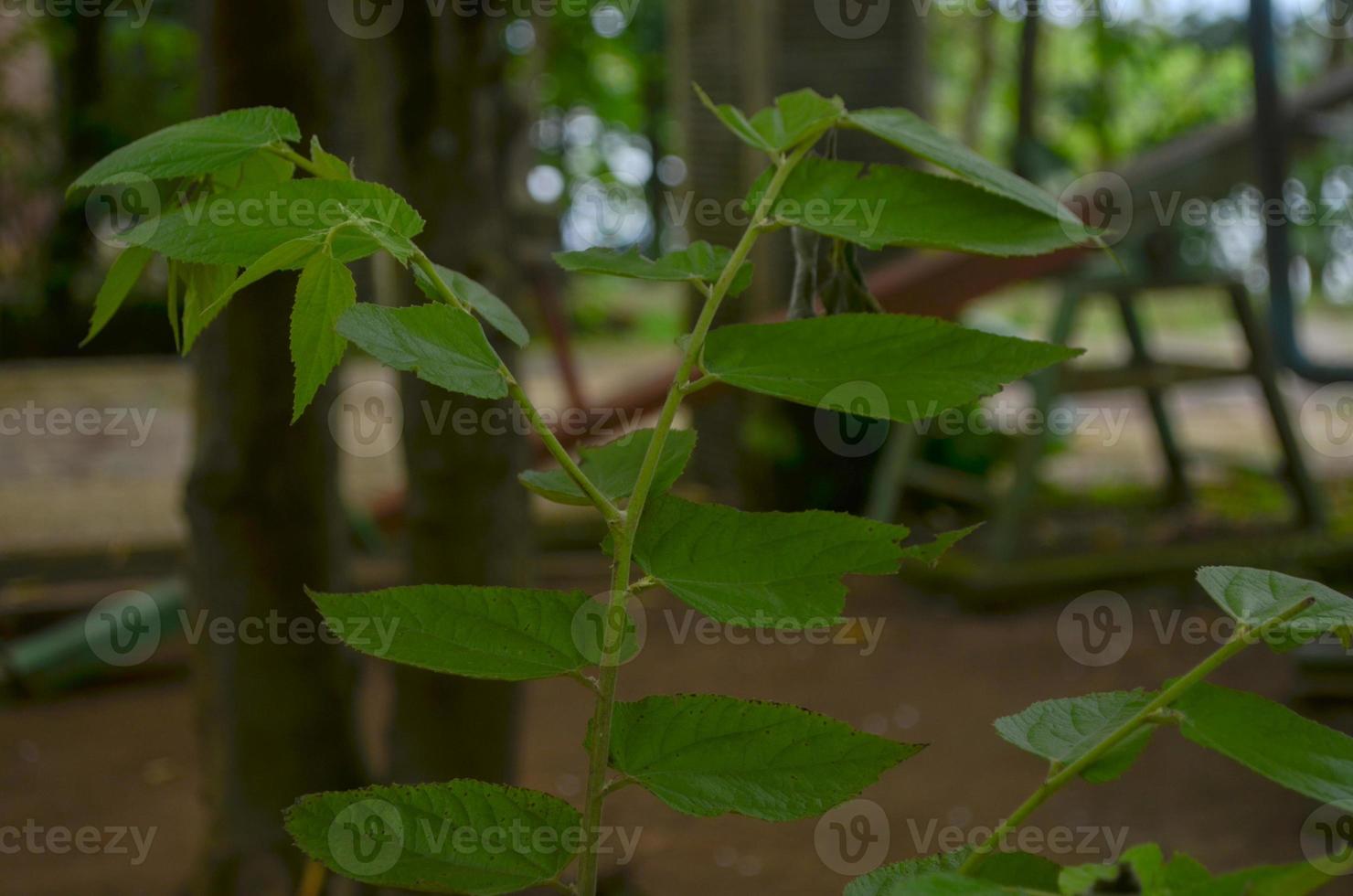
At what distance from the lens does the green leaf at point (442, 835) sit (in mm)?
456

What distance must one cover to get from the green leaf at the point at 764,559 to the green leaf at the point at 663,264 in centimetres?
10

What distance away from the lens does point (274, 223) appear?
48cm

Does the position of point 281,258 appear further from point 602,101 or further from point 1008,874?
point 602,101

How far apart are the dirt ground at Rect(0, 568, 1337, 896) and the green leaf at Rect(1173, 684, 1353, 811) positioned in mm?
1512

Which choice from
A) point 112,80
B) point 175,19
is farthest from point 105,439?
point 175,19

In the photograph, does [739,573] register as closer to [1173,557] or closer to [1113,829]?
[1113,829]

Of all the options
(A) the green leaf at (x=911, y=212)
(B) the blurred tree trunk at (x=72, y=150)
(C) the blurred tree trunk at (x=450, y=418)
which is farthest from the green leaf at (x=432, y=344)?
(B) the blurred tree trunk at (x=72, y=150)

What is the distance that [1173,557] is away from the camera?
3.81 meters

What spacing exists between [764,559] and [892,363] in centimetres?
8

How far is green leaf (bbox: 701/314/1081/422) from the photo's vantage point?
48 cm

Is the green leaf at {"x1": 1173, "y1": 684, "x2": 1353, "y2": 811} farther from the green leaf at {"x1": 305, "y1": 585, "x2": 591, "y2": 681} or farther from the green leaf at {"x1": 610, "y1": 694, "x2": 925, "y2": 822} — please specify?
the green leaf at {"x1": 305, "y1": 585, "x2": 591, "y2": 681}

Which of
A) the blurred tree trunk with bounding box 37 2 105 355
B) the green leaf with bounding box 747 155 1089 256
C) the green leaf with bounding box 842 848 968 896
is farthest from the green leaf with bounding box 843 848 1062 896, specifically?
the blurred tree trunk with bounding box 37 2 105 355

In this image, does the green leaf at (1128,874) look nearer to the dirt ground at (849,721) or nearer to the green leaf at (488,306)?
the green leaf at (488,306)

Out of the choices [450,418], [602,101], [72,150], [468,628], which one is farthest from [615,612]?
[602,101]
